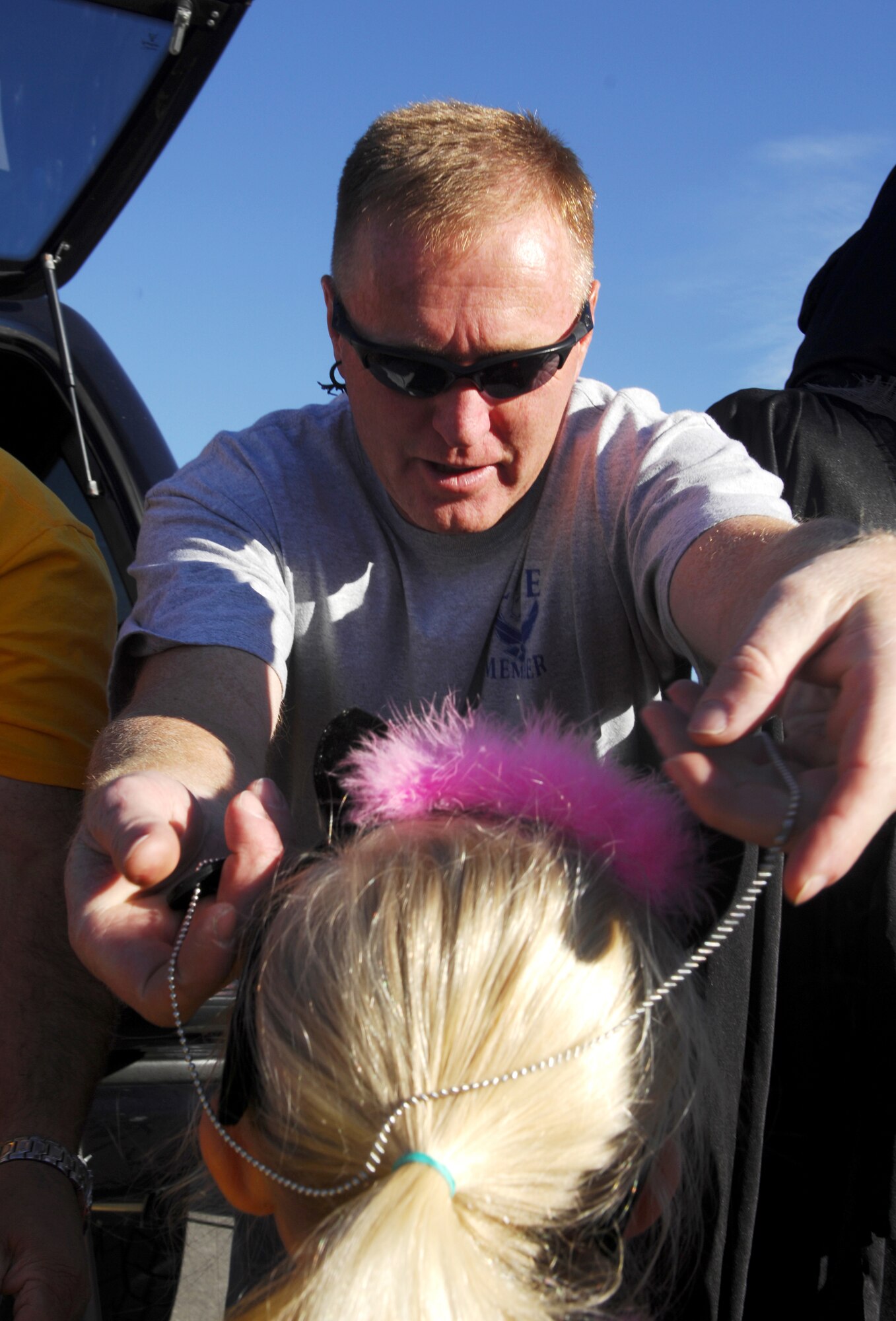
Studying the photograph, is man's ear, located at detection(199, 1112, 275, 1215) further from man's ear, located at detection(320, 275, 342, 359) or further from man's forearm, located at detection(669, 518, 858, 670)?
man's ear, located at detection(320, 275, 342, 359)

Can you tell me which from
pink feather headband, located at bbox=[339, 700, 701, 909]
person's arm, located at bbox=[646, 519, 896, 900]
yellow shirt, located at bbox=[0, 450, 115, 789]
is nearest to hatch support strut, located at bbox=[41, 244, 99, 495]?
yellow shirt, located at bbox=[0, 450, 115, 789]

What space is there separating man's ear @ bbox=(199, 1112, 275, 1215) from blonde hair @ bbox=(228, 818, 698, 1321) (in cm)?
6

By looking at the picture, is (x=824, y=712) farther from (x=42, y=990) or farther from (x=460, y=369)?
(x=42, y=990)

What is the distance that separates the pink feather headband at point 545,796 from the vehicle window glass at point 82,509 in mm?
2015

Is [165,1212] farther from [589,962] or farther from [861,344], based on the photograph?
[861,344]

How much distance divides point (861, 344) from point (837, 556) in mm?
1609

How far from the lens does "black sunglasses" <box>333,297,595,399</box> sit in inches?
74.0

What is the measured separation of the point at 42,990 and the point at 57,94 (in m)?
2.70

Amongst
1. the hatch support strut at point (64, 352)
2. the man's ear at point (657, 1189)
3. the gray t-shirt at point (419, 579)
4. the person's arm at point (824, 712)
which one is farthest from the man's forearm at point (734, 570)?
the hatch support strut at point (64, 352)

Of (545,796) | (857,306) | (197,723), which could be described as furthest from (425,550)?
(857,306)

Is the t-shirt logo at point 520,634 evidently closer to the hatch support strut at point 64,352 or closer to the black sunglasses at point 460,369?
the black sunglasses at point 460,369

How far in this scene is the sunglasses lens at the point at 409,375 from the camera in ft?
6.22

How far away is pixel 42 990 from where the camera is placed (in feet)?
6.91

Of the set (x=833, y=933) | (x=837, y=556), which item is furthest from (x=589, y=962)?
(x=833, y=933)
